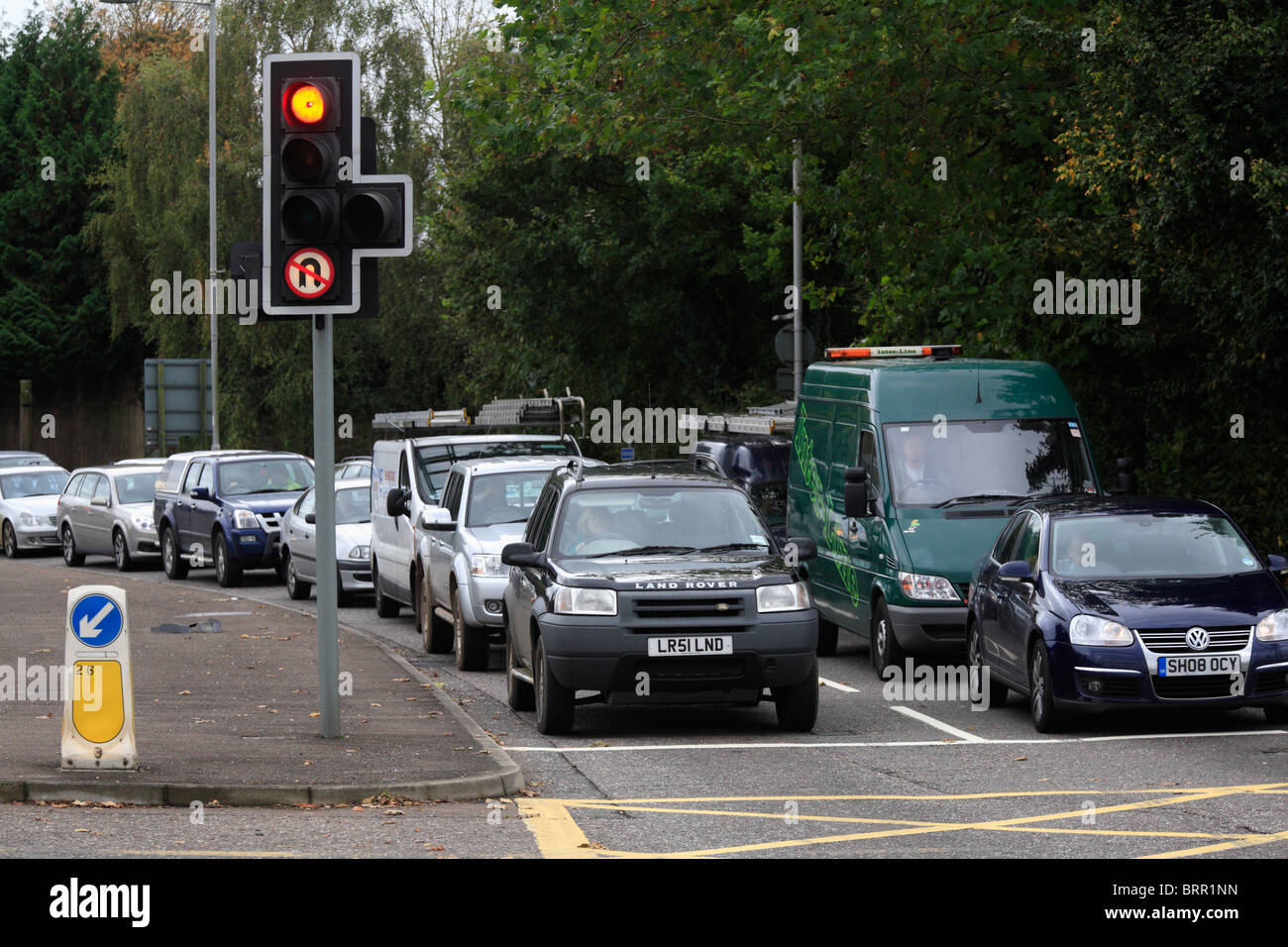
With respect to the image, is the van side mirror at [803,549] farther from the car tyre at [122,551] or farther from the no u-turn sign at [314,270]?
the car tyre at [122,551]

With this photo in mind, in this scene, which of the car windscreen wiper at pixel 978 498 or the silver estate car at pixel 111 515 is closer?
the car windscreen wiper at pixel 978 498

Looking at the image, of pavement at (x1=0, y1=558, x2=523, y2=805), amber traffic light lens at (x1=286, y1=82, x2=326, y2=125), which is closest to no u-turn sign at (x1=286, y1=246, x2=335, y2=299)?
amber traffic light lens at (x1=286, y1=82, x2=326, y2=125)

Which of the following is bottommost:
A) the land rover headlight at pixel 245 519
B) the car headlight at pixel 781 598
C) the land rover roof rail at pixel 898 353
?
the land rover headlight at pixel 245 519

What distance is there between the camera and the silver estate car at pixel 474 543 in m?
17.6

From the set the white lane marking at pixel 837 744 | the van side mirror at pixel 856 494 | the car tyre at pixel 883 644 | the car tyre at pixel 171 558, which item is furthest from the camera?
the car tyre at pixel 171 558

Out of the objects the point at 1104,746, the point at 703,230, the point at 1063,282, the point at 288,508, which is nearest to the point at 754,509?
the point at 1104,746

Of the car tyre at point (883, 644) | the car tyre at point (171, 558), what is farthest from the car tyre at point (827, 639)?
the car tyre at point (171, 558)

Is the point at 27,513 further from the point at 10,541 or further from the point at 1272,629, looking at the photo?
the point at 1272,629

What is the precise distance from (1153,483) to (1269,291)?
6379 mm

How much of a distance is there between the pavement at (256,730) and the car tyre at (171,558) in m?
9.97

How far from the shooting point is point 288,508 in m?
29.0

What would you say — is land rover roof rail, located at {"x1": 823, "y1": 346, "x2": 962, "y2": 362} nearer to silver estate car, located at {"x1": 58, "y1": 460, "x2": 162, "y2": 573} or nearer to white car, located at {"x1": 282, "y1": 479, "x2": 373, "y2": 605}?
white car, located at {"x1": 282, "y1": 479, "x2": 373, "y2": 605}

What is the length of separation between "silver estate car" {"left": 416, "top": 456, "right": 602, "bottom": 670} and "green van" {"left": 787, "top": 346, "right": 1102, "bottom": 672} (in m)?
2.74

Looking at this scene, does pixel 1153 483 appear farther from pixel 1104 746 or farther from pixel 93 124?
pixel 93 124
